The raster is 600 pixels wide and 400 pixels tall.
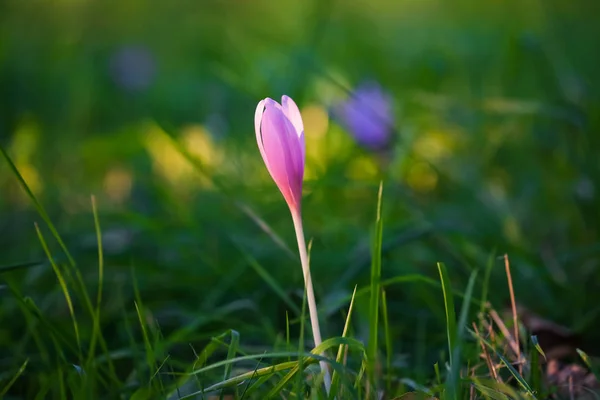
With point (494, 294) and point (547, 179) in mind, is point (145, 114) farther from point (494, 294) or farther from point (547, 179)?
point (494, 294)

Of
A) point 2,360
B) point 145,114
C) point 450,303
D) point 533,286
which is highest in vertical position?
point 450,303

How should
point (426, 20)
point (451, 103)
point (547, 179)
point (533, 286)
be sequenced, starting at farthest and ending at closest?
point (426, 20), point (547, 179), point (451, 103), point (533, 286)

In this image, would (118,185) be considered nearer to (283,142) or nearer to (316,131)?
(316,131)

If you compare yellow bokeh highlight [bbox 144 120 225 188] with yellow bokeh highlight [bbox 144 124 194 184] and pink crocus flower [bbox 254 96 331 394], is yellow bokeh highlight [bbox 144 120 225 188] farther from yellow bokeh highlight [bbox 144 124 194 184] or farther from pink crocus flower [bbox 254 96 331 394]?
pink crocus flower [bbox 254 96 331 394]

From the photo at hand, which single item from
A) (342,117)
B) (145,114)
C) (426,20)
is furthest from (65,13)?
(342,117)

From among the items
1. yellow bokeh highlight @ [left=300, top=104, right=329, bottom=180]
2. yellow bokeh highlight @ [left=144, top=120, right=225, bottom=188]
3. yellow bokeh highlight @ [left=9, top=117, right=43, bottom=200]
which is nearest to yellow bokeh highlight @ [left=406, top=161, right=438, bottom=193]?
yellow bokeh highlight @ [left=300, top=104, right=329, bottom=180]

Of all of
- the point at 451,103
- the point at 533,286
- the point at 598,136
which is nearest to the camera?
the point at 533,286

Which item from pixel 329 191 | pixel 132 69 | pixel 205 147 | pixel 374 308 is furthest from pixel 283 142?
pixel 132 69
